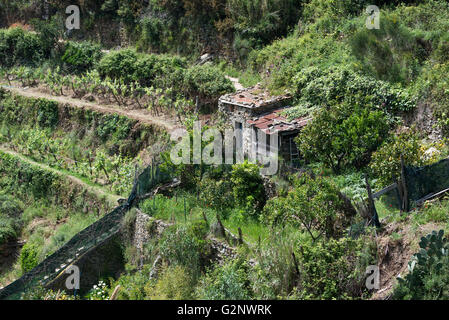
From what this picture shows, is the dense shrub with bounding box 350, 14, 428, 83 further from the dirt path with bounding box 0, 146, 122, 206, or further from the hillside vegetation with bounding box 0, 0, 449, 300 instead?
the dirt path with bounding box 0, 146, 122, 206

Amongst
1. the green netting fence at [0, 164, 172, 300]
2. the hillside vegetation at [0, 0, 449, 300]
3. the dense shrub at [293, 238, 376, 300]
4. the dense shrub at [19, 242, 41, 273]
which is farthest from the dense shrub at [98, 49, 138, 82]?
the dense shrub at [293, 238, 376, 300]

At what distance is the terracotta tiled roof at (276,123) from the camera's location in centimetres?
1714

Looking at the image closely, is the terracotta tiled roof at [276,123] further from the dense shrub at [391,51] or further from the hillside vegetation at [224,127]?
the dense shrub at [391,51]

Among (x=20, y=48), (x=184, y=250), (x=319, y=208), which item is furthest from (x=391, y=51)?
(x=20, y=48)

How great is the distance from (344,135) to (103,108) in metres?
14.0

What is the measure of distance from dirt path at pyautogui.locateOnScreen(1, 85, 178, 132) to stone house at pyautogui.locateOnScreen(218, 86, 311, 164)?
3804 millimetres

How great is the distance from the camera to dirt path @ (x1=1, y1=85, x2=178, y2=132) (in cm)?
2275

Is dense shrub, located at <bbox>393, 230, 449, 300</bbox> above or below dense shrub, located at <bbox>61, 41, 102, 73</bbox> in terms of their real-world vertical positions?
below

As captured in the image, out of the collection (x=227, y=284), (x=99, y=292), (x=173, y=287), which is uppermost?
(x=227, y=284)

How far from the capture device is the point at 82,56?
29406 mm

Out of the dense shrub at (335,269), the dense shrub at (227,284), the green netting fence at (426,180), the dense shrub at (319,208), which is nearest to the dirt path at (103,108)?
the dense shrub at (319,208)

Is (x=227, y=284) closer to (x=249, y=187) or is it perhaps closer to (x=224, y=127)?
(x=249, y=187)

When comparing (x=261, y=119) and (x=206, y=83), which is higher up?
(x=206, y=83)
